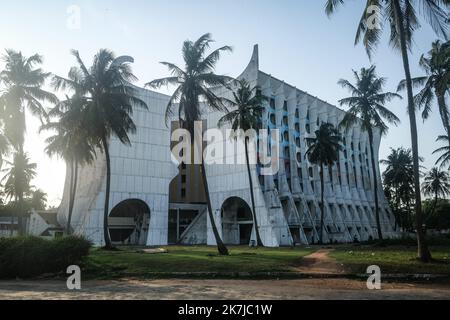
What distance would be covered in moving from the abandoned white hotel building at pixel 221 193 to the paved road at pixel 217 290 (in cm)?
3277

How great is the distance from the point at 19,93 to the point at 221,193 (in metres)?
31.5

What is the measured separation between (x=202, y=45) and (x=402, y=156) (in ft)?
179

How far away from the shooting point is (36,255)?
19.0 metres

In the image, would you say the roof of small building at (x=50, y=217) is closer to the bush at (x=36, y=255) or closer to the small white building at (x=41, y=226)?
the small white building at (x=41, y=226)

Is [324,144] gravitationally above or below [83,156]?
above

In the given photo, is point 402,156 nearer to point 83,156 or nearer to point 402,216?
point 402,216

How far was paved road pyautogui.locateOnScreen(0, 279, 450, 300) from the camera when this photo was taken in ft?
41.0

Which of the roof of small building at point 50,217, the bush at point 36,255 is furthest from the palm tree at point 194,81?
the roof of small building at point 50,217

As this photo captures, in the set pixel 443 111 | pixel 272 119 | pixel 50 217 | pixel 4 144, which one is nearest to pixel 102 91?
pixel 4 144

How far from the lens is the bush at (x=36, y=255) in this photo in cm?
1855

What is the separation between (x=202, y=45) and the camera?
1155 inches

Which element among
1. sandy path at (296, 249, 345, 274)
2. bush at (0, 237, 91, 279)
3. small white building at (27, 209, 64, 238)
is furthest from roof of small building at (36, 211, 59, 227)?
sandy path at (296, 249, 345, 274)
